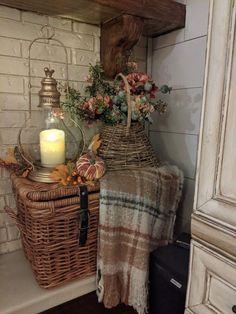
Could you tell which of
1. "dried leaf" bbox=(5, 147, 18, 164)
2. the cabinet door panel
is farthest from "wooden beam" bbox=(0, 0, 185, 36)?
the cabinet door panel

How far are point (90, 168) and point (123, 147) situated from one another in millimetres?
194

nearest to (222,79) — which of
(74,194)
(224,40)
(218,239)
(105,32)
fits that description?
(224,40)

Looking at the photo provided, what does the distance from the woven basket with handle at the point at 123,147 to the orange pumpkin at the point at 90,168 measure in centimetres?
9

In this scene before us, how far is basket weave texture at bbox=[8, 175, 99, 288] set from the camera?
794 millimetres

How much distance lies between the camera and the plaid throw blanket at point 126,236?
34.5 inches

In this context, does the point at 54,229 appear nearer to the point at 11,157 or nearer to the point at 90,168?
the point at 90,168

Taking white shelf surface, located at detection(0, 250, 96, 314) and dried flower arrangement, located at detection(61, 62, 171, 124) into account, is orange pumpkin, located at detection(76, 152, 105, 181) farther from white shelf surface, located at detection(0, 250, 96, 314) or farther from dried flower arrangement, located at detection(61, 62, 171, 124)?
white shelf surface, located at detection(0, 250, 96, 314)

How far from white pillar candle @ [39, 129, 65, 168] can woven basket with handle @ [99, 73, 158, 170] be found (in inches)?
7.0

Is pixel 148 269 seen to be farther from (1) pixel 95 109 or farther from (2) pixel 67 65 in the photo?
(2) pixel 67 65

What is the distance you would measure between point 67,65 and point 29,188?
606mm

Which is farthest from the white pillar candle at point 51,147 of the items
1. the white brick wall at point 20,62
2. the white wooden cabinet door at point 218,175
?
the white wooden cabinet door at point 218,175

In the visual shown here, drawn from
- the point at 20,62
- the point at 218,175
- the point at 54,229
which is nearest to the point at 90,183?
the point at 54,229

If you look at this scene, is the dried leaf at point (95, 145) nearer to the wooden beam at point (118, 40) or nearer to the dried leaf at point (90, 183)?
the dried leaf at point (90, 183)

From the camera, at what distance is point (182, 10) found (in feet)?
3.69
